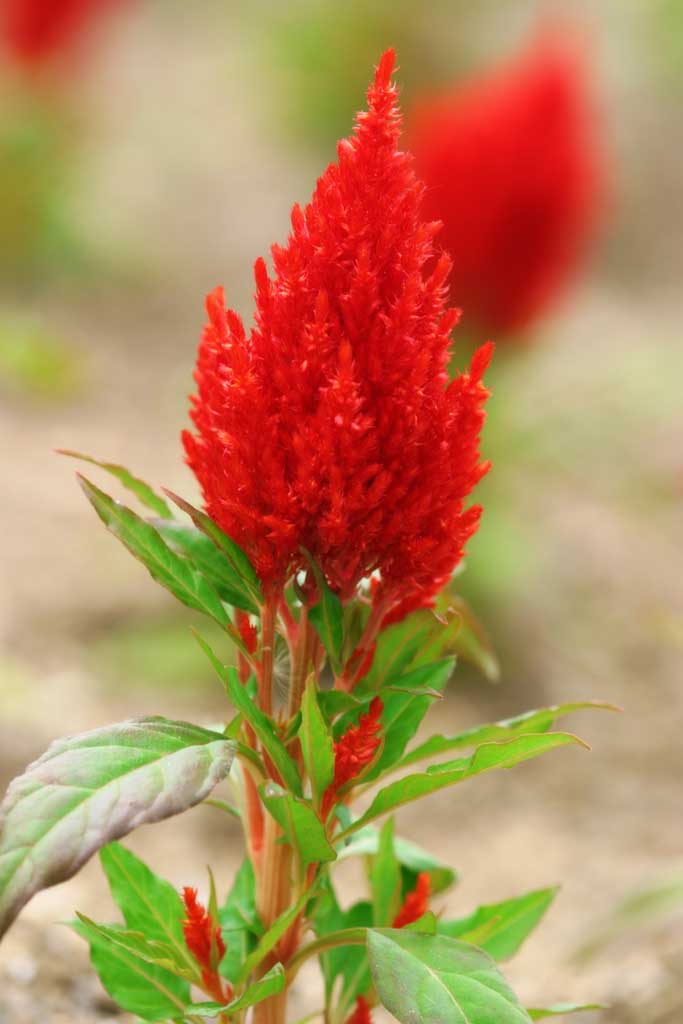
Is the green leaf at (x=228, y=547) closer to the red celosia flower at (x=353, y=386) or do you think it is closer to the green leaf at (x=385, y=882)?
the red celosia flower at (x=353, y=386)

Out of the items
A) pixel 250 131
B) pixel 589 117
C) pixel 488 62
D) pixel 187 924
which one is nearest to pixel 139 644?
pixel 589 117

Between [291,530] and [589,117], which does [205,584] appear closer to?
[291,530]

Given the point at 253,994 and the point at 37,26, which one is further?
the point at 37,26

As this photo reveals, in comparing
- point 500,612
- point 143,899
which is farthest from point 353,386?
point 500,612

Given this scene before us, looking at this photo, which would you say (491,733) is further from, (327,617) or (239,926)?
(239,926)

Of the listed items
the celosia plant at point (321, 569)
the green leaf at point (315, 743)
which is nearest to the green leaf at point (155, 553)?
the celosia plant at point (321, 569)
